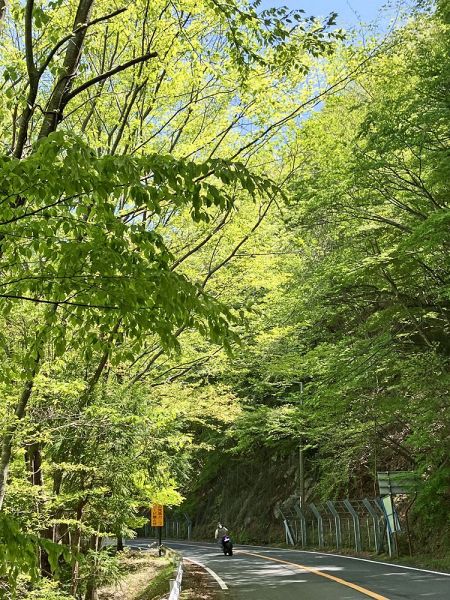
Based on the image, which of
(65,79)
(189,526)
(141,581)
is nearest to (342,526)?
(141,581)

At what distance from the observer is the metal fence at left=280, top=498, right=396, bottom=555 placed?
18875 mm

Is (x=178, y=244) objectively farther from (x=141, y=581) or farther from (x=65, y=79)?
(x=141, y=581)

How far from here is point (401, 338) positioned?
680 inches

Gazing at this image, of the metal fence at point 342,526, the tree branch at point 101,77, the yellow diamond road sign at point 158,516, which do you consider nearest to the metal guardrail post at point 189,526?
the metal fence at point 342,526

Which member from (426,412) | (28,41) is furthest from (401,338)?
(28,41)

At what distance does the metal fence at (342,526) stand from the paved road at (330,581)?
2.83 m

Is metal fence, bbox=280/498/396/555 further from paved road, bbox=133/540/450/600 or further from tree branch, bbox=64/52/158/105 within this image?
tree branch, bbox=64/52/158/105

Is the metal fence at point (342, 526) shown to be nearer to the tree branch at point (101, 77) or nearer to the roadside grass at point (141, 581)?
the roadside grass at point (141, 581)

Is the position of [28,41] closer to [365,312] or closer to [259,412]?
[365,312]

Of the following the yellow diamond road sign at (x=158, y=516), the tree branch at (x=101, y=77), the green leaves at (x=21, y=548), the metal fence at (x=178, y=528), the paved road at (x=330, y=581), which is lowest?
the metal fence at (x=178, y=528)

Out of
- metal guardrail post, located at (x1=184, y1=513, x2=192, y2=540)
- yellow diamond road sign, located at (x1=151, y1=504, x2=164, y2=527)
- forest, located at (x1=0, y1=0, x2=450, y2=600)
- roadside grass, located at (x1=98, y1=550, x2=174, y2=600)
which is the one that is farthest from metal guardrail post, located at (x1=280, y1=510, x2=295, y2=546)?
metal guardrail post, located at (x1=184, y1=513, x2=192, y2=540)

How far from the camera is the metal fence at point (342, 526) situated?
1888 cm

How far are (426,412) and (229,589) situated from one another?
6.57 meters

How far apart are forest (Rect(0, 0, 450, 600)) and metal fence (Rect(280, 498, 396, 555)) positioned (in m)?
1.29
